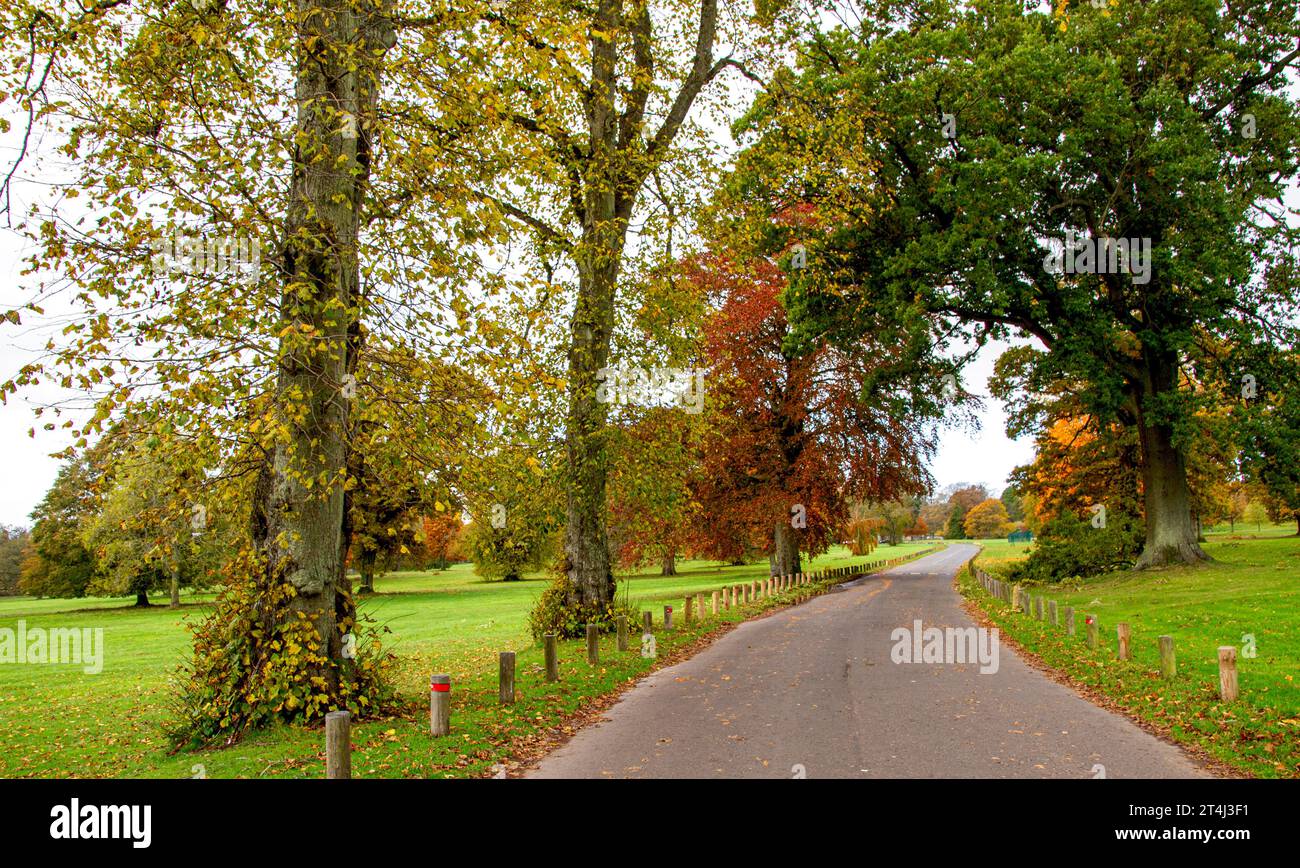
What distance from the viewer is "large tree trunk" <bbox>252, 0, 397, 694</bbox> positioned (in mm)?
8727

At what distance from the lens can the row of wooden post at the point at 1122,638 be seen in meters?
9.74

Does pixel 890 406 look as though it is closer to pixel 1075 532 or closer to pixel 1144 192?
pixel 1144 192

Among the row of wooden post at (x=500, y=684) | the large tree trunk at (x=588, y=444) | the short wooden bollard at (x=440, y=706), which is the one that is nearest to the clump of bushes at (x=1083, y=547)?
the row of wooden post at (x=500, y=684)

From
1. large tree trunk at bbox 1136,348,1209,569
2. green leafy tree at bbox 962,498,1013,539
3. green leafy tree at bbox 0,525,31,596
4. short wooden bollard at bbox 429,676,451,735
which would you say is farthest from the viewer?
green leafy tree at bbox 962,498,1013,539

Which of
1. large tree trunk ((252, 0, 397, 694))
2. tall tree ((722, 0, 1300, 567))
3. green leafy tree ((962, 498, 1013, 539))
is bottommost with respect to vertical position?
green leafy tree ((962, 498, 1013, 539))

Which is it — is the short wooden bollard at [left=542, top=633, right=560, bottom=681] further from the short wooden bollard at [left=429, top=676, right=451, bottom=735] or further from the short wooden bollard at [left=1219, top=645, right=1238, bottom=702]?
the short wooden bollard at [left=1219, top=645, right=1238, bottom=702]

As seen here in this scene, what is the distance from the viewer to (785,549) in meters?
35.4

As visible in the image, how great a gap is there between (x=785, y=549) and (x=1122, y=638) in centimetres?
2226

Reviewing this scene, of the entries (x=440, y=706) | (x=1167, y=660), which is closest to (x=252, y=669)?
(x=440, y=706)

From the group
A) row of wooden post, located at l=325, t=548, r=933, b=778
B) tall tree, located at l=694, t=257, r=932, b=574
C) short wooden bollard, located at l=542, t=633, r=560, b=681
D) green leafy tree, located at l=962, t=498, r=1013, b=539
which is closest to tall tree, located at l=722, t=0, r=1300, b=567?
tall tree, located at l=694, t=257, r=932, b=574

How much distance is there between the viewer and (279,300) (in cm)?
846

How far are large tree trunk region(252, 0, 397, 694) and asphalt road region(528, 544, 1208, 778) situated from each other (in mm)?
3499

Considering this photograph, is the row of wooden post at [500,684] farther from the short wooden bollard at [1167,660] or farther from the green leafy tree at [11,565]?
the green leafy tree at [11,565]

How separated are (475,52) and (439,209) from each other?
73.5 inches
